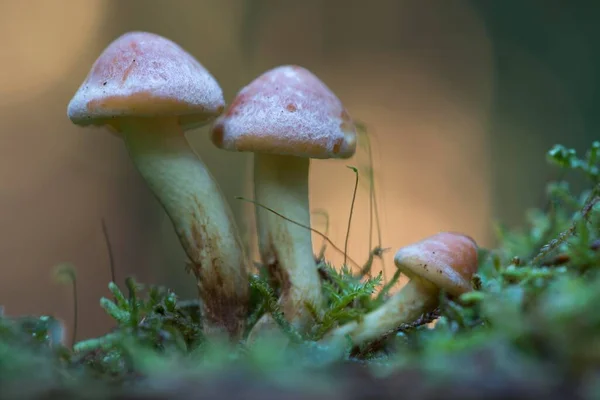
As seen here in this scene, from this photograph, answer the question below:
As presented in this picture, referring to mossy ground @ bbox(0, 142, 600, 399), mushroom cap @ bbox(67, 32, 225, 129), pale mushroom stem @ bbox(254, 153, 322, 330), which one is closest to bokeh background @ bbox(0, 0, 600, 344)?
pale mushroom stem @ bbox(254, 153, 322, 330)

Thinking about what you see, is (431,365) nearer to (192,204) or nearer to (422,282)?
(422,282)

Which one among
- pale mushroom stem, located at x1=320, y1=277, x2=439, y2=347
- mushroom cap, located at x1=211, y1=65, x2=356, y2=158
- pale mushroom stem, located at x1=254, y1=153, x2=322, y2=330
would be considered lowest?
pale mushroom stem, located at x1=320, y1=277, x2=439, y2=347

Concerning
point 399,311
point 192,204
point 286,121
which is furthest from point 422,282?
point 192,204

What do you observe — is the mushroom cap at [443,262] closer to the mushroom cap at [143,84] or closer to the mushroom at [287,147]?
the mushroom at [287,147]

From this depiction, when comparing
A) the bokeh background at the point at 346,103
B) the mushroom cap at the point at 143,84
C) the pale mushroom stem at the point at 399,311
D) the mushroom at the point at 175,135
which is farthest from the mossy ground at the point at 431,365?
the bokeh background at the point at 346,103

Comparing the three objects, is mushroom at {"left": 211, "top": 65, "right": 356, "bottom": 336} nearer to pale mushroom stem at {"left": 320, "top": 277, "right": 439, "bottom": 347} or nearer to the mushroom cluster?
the mushroom cluster
